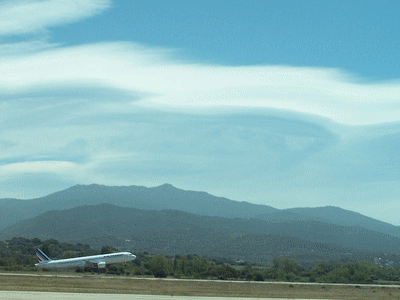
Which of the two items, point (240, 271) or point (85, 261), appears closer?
point (240, 271)

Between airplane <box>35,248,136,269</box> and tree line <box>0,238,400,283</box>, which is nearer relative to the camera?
tree line <box>0,238,400,283</box>

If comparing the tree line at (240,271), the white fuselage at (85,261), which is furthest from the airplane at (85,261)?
the tree line at (240,271)

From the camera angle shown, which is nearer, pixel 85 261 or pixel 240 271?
pixel 240 271

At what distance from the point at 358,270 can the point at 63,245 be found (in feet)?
289

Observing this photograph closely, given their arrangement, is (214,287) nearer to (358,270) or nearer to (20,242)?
(358,270)

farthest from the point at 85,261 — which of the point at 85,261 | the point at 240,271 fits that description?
the point at 240,271

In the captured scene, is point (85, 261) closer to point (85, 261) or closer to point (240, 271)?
point (85, 261)

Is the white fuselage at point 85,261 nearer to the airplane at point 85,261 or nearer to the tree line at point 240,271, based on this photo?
the airplane at point 85,261

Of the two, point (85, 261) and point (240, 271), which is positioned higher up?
point (85, 261)

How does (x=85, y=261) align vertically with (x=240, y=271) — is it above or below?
above

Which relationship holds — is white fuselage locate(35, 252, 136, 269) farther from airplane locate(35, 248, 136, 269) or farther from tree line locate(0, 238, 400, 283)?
tree line locate(0, 238, 400, 283)

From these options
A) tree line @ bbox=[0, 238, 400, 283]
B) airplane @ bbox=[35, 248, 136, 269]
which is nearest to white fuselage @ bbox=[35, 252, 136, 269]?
airplane @ bbox=[35, 248, 136, 269]

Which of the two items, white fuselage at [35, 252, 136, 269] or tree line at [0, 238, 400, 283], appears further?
white fuselage at [35, 252, 136, 269]

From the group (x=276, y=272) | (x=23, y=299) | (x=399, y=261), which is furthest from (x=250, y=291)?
(x=399, y=261)
